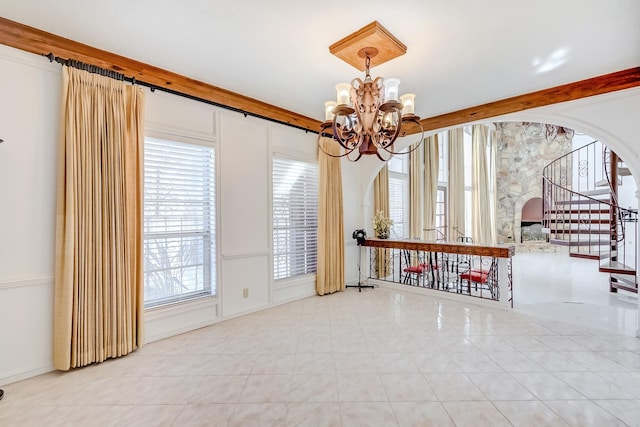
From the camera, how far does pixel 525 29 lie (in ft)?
7.71

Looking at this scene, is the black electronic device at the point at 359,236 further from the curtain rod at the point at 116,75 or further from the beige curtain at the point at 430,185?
the curtain rod at the point at 116,75

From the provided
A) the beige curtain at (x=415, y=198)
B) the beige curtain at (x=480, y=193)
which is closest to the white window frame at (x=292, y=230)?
the beige curtain at (x=415, y=198)

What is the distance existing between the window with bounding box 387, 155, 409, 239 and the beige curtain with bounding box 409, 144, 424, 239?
0.30 ft

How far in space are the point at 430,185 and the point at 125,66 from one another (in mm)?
6487

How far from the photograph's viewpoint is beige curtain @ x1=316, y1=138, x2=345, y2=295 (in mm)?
4711

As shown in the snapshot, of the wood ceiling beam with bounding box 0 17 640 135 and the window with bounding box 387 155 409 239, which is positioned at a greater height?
the wood ceiling beam with bounding box 0 17 640 135

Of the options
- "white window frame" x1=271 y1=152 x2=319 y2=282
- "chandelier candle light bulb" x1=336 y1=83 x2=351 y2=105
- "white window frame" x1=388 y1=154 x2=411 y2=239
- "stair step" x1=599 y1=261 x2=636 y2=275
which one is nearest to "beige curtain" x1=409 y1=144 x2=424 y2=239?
"white window frame" x1=388 y1=154 x2=411 y2=239

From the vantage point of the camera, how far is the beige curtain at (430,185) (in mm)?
7250

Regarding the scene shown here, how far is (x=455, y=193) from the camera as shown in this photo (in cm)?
830

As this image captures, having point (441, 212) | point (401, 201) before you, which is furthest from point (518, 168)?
point (401, 201)

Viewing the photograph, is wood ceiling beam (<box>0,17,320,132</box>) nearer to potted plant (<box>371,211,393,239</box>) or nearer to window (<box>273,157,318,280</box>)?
window (<box>273,157,318,280</box>)

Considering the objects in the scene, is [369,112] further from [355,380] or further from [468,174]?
[468,174]

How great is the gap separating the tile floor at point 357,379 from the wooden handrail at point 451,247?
93 centimetres

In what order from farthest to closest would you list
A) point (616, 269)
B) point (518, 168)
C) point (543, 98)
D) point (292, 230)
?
point (518, 168) < point (292, 230) < point (616, 269) < point (543, 98)
